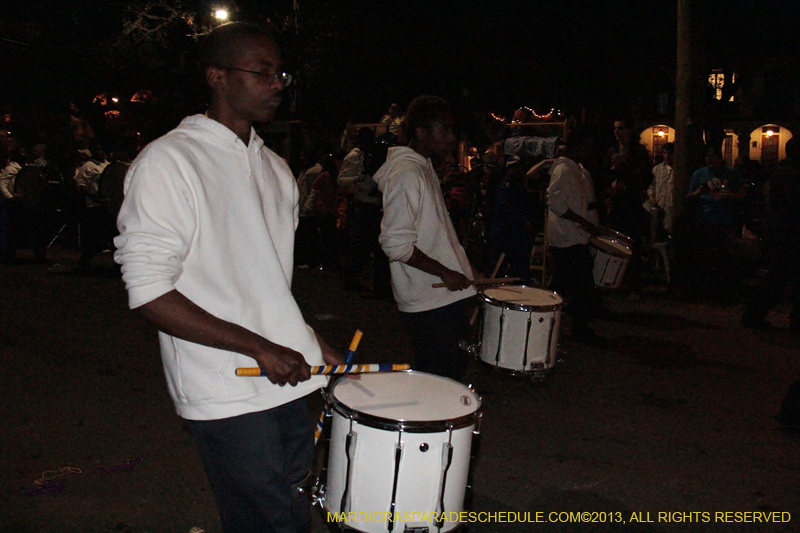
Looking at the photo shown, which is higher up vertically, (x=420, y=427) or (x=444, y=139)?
(x=444, y=139)

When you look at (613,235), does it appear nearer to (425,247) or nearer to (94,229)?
(425,247)

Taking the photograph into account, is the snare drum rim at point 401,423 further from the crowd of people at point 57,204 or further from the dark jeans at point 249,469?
the crowd of people at point 57,204

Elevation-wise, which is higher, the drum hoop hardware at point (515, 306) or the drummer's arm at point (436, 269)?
the drummer's arm at point (436, 269)

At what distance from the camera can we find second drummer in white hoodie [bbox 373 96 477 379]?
4.16 meters

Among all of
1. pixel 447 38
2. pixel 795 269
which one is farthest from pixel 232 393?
pixel 447 38

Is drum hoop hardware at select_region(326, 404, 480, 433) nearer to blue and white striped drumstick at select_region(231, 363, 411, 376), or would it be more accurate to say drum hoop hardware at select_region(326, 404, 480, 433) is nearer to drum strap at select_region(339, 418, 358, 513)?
drum strap at select_region(339, 418, 358, 513)

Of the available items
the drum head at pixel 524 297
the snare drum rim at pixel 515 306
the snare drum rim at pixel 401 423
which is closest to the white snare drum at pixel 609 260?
the drum head at pixel 524 297

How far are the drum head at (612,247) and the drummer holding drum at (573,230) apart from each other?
95 mm

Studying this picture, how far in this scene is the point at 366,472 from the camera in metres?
2.79

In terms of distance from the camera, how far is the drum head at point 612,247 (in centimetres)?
768

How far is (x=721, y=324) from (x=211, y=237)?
808cm

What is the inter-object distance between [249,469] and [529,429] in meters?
3.45

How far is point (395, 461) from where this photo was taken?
2754 mm

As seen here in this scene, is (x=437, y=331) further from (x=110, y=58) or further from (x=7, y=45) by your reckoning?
(x=7, y=45)
